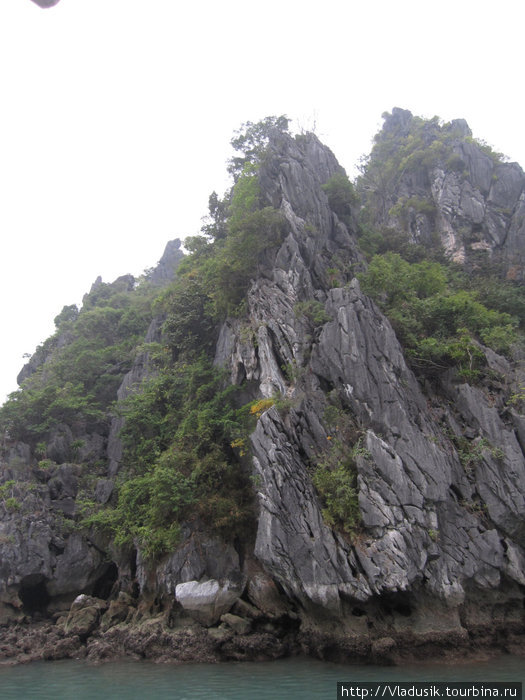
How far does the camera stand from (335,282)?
2417 cm

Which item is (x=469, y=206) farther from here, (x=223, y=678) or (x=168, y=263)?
(x=168, y=263)

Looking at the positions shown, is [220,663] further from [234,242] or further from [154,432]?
[234,242]

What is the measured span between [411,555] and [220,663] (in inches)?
285

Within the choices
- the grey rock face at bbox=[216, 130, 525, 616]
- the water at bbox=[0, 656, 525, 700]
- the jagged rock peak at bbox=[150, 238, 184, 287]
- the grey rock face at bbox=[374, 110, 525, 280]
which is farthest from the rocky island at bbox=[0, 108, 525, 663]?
the jagged rock peak at bbox=[150, 238, 184, 287]

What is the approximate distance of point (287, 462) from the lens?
1639cm

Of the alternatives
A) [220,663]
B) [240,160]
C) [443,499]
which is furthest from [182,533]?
[240,160]

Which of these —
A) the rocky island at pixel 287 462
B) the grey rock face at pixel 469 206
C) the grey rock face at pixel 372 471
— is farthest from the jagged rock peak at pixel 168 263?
the grey rock face at pixel 372 471

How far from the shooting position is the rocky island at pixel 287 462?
571 inches

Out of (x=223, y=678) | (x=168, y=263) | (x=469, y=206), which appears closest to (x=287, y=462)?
(x=223, y=678)

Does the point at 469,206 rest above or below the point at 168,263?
below

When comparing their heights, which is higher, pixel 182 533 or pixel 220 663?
pixel 182 533

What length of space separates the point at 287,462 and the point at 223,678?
6.76 meters

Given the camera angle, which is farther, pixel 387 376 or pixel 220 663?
pixel 387 376

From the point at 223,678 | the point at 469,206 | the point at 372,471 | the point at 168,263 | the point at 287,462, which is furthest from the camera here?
the point at 168,263
